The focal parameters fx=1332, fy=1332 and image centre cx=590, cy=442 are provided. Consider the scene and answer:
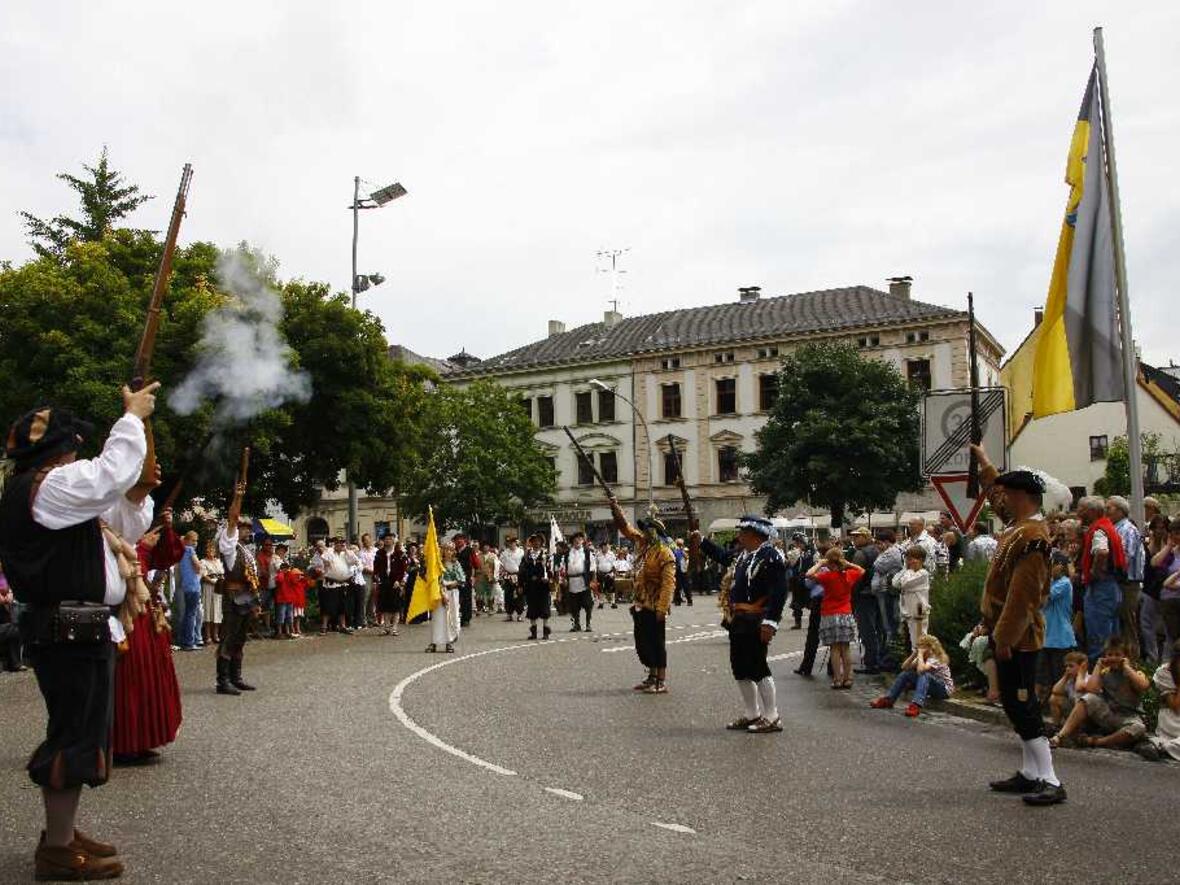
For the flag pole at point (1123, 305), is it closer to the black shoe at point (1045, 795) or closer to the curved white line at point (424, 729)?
the black shoe at point (1045, 795)

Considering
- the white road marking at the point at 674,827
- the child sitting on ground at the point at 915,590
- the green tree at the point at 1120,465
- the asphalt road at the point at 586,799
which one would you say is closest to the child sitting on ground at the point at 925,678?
the asphalt road at the point at 586,799

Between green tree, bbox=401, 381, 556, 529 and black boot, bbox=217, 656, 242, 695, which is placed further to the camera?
Result: green tree, bbox=401, 381, 556, 529

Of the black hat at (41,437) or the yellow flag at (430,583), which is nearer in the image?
the black hat at (41,437)

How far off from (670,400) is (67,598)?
67364 mm

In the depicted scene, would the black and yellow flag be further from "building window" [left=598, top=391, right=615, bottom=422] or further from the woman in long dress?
"building window" [left=598, top=391, right=615, bottom=422]

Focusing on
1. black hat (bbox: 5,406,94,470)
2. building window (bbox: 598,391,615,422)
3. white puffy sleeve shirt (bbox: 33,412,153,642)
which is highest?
building window (bbox: 598,391,615,422)

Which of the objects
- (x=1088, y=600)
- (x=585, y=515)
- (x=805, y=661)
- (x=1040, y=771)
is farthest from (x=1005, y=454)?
(x=585, y=515)

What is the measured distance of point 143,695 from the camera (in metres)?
9.45

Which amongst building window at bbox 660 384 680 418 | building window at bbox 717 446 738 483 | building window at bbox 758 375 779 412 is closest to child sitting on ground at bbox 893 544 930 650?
building window at bbox 717 446 738 483

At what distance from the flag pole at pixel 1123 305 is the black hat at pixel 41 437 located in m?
9.33

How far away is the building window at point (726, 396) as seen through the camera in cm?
7119

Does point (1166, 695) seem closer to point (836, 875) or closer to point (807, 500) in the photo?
point (836, 875)

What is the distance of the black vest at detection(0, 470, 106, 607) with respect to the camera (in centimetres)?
588

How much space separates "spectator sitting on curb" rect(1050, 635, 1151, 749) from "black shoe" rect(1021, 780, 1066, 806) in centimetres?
258
